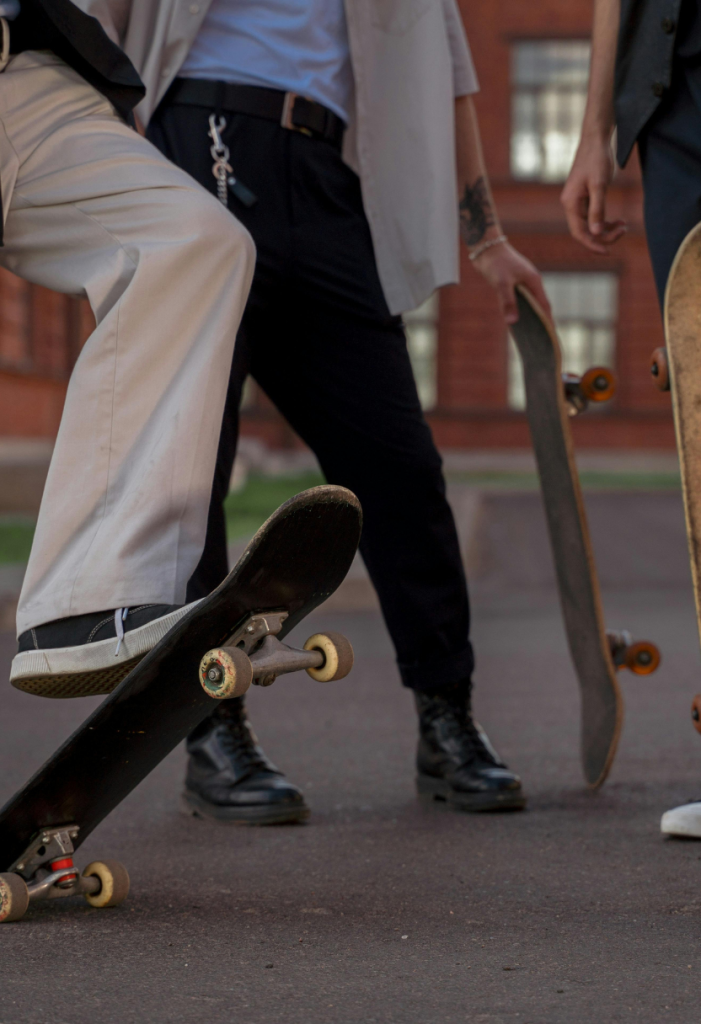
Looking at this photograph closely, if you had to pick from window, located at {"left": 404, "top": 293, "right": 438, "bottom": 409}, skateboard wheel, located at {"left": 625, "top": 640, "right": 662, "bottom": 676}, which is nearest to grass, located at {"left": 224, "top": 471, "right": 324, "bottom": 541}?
skateboard wheel, located at {"left": 625, "top": 640, "right": 662, "bottom": 676}

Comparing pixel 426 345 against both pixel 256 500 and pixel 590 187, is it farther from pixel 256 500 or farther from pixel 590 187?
pixel 590 187

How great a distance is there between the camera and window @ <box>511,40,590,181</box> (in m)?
24.2

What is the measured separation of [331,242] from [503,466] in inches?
823

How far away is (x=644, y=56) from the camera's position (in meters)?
2.36

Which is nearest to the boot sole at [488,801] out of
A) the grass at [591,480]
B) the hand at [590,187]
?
the hand at [590,187]

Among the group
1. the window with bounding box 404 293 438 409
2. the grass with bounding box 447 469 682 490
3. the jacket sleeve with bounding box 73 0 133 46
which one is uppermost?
the jacket sleeve with bounding box 73 0 133 46

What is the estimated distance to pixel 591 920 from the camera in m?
1.87

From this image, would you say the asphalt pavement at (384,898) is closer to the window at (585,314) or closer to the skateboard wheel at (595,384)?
the skateboard wheel at (595,384)

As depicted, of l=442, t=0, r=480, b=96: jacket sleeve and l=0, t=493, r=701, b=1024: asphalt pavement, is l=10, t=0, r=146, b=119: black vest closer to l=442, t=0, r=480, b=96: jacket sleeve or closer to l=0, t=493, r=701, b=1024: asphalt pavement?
l=442, t=0, r=480, b=96: jacket sleeve

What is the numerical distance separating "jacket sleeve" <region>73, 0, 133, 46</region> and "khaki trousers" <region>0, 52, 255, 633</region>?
18.2 inches

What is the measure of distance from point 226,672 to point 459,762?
1177 mm

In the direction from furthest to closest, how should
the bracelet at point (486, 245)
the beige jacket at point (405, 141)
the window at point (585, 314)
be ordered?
the window at point (585, 314) < the bracelet at point (486, 245) < the beige jacket at point (405, 141)

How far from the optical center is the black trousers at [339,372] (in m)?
2.56

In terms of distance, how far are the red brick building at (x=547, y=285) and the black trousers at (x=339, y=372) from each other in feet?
68.2
